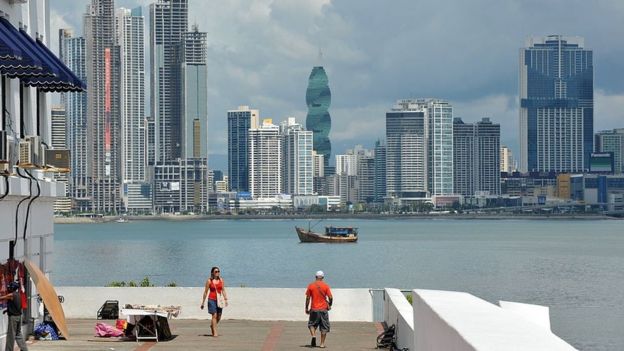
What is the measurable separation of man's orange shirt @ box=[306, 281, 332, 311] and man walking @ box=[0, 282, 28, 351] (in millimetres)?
6670

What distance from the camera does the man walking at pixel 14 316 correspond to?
24750mm

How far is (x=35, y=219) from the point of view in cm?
2945

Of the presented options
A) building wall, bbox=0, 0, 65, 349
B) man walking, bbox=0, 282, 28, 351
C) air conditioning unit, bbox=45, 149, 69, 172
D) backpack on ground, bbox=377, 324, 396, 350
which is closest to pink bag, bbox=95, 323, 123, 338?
building wall, bbox=0, 0, 65, 349

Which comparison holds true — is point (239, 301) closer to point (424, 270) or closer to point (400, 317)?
point (400, 317)

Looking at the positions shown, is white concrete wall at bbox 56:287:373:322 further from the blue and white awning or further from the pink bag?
the blue and white awning

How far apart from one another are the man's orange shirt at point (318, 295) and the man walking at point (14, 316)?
6.67 meters

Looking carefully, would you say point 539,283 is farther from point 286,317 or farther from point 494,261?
point 286,317

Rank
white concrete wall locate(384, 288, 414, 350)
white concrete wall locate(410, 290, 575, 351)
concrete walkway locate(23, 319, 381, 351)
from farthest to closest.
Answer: concrete walkway locate(23, 319, 381, 351)
white concrete wall locate(384, 288, 414, 350)
white concrete wall locate(410, 290, 575, 351)

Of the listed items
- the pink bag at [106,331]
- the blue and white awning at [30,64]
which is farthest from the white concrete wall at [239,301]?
the blue and white awning at [30,64]

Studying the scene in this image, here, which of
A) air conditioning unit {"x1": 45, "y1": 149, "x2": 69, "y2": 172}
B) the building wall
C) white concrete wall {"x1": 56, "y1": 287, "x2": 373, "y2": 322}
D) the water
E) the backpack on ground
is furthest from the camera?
Result: the water

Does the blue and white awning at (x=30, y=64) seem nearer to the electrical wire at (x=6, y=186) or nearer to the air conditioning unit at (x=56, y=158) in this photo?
the air conditioning unit at (x=56, y=158)

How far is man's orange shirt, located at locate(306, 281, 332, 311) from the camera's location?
28625 millimetres

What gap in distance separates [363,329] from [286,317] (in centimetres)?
337

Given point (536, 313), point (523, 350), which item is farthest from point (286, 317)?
point (523, 350)
